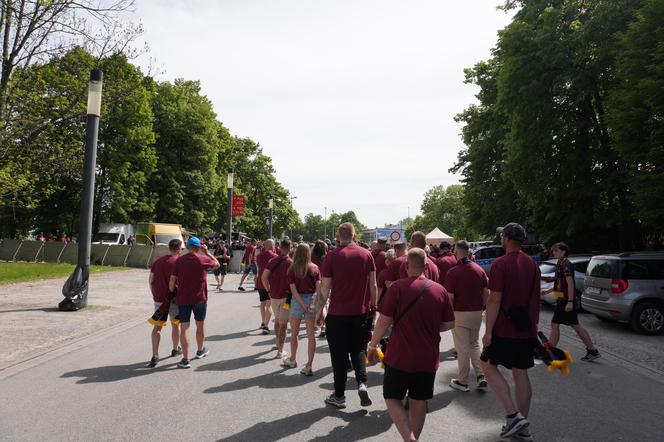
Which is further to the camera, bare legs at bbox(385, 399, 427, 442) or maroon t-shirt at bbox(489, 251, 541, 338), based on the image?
maroon t-shirt at bbox(489, 251, 541, 338)

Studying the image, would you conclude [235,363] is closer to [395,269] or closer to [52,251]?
[395,269]

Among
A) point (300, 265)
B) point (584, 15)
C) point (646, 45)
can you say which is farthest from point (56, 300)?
point (584, 15)

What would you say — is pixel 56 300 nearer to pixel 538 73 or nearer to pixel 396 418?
pixel 396 418

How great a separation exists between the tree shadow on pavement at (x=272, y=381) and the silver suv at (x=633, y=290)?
7.10 metres

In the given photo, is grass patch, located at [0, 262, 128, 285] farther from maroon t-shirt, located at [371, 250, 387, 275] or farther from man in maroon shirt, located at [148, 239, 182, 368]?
maroon t-shirt, located at [371, 250, 387, 275]

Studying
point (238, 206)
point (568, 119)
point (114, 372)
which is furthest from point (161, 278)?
point (238, 206)

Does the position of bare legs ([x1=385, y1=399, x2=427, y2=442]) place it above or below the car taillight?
below

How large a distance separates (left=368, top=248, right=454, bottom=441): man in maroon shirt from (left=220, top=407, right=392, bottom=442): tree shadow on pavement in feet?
2.72

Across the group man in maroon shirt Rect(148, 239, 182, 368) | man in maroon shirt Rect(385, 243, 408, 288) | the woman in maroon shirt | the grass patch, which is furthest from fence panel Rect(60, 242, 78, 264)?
A: man in maroon shirt Rect(385, 243, 408, 288)

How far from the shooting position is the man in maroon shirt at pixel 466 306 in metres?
5.85

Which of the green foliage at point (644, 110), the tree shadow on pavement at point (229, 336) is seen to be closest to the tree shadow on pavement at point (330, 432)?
the tree shadow on pavement at point (229, 336)

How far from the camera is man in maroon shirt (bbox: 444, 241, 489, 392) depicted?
585 cm

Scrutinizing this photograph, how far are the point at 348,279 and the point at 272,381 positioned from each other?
186 cm

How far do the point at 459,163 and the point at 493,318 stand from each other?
100 feet
